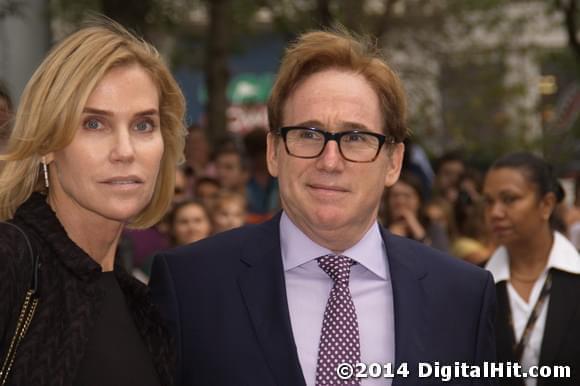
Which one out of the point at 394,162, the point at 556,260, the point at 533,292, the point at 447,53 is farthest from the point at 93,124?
the point at 447,53

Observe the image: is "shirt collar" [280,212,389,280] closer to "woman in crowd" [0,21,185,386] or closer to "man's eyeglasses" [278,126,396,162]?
"man's eyeglasses" [278,126,396,162]

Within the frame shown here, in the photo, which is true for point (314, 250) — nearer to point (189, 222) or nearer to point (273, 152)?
point (273, 152)

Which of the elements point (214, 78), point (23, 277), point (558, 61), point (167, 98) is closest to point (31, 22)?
point (167, 98)

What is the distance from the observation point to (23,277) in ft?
11.6

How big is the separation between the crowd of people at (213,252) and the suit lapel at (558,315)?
1492 millimetres

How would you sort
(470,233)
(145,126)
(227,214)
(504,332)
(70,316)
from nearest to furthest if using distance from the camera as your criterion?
(70,316) → (145,126) → (504,332) → (227,214) → (470,233)

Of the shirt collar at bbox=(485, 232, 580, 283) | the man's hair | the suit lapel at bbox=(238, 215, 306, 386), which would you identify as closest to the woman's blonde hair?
the man's hair

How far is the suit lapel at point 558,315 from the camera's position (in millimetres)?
5848

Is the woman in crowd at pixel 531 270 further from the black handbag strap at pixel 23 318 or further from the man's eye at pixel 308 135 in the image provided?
the black handbag strap at pixel 23 318

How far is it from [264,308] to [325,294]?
25 cm

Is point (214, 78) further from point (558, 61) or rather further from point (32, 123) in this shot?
point (32, 123)

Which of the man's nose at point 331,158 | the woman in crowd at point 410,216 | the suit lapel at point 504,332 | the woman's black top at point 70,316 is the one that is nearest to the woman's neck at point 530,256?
the suit lapel at point 504,332

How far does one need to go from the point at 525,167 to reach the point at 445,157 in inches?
336

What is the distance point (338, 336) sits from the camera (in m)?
4.18
